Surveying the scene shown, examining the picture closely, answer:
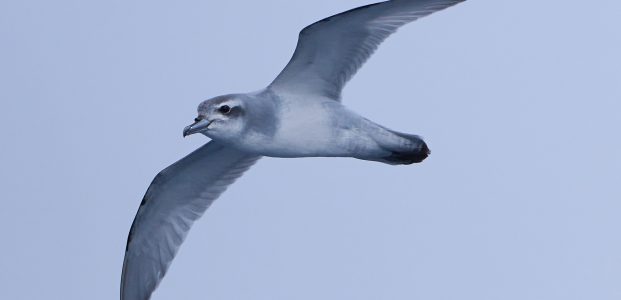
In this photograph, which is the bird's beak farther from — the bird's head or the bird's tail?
the bird's tail

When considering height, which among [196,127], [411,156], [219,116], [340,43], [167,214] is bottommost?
[167,214]

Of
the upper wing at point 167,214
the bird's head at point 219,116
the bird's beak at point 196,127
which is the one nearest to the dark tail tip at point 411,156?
the bird's head at point 219,116

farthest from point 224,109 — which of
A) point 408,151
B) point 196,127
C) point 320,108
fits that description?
point 408,151

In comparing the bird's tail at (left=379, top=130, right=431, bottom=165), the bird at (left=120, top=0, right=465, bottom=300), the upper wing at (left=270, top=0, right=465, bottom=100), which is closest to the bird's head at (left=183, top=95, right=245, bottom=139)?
the bird at (left=120, top=0, right=465, bottom=300)

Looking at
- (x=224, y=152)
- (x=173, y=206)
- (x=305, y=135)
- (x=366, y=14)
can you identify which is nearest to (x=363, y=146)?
(x=305, y=135)

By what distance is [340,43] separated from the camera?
32.7ft

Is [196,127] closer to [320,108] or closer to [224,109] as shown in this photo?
[224,109]

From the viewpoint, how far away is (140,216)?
1145 centimetres

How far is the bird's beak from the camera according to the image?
29.3 ft

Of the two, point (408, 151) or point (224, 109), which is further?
point (408, 151)

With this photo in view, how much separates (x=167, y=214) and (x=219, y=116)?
9.02 ft

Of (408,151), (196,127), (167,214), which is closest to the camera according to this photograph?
(196,127)

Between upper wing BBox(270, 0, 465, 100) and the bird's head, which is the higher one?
upper wing BBox(270, 0, 465, 100)

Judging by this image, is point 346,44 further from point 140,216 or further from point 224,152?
point 140,216
